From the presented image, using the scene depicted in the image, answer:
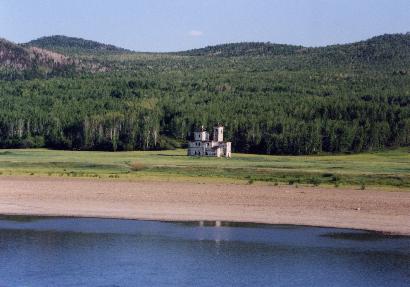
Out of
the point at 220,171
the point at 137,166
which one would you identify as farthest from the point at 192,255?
the point at 137,166

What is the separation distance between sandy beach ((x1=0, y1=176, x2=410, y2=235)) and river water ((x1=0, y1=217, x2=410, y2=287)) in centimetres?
236

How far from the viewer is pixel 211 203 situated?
48.9 m

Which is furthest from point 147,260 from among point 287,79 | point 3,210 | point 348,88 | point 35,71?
point 35,71

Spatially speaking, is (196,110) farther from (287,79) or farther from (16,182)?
(16,182)

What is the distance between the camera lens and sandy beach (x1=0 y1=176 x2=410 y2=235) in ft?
145

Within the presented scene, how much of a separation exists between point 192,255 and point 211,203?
1515cm

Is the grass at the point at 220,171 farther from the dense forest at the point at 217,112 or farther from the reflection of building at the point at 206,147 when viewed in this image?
the dense forest at the point at 217,112

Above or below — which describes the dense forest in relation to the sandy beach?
above

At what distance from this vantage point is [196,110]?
131250 mm

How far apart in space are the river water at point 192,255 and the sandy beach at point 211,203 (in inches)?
92.7

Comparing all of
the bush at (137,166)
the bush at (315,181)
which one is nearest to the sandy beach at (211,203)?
the bush at (315,181)

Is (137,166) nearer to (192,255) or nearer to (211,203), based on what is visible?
(211,203)

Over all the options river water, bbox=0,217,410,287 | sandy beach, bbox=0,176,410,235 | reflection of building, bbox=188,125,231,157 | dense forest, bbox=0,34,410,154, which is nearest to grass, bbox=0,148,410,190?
sandy beach, bbox=0,176,410,235

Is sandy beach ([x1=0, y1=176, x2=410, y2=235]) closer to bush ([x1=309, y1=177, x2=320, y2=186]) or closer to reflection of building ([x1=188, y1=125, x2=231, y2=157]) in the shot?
bush ([x1=309, y1=177, x2=320, y2=186])
